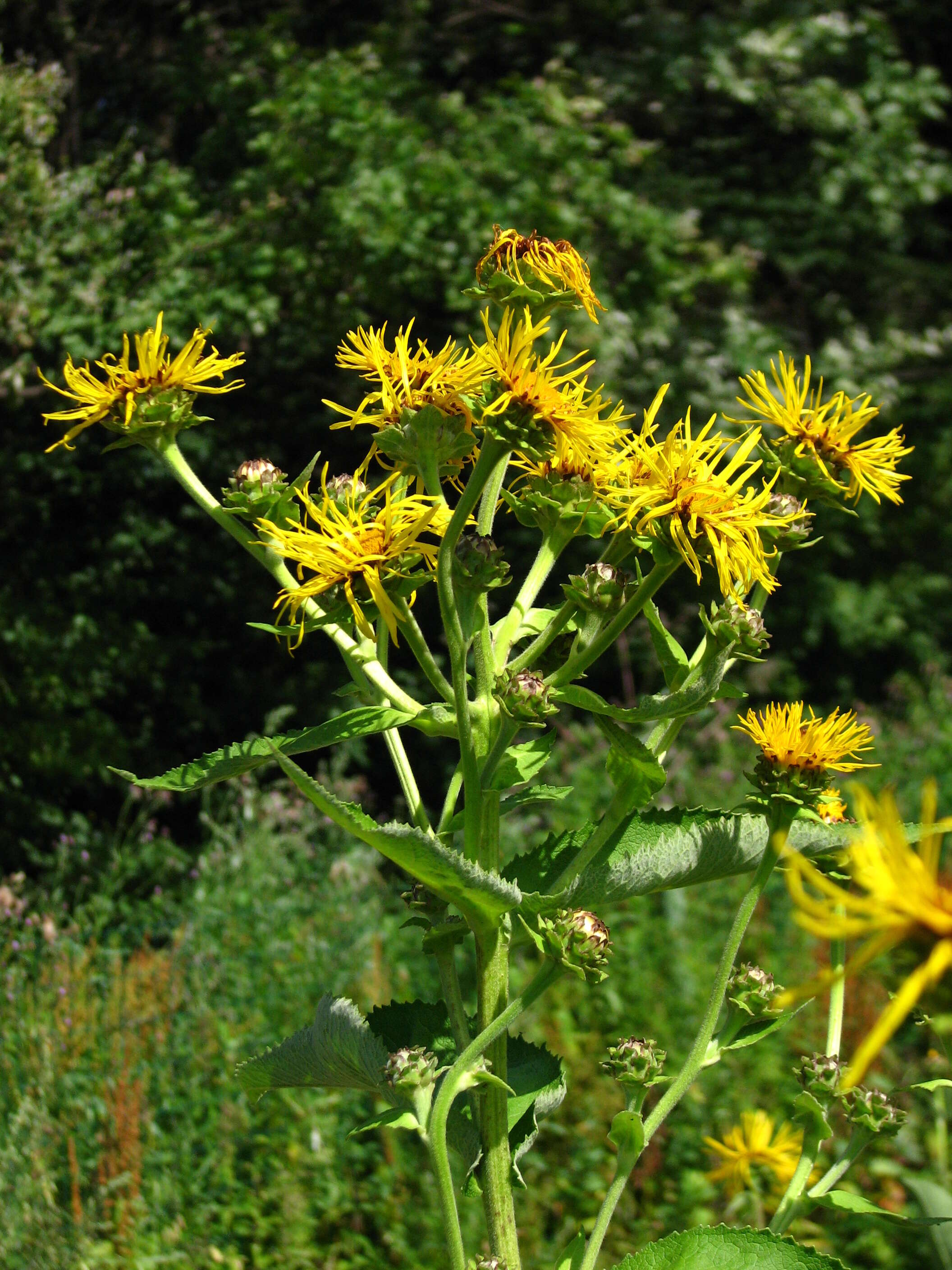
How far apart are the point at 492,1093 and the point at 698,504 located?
51cm

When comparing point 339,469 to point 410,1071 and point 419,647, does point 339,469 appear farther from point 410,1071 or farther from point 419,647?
point 410,1071

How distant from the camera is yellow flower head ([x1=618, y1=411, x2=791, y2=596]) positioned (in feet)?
2.94

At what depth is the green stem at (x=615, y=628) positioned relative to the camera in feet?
3.00

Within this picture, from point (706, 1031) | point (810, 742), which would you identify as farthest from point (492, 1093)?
point (810, 742)

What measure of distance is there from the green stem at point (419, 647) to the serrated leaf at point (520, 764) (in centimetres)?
7

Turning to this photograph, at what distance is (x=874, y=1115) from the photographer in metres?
1.12

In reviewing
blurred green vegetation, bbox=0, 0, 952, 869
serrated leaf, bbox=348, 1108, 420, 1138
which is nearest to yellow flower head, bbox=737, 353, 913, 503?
serrated leaf, bbox=348, 1108, 420, 1138

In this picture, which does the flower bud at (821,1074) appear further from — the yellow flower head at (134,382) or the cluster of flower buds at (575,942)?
the yellow flower head at (134,382)

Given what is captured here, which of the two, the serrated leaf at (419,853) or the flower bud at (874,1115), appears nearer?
the serrated leaf at (419,853)

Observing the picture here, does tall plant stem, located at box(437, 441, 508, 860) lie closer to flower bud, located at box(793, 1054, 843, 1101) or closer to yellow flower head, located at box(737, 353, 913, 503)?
yellow flower head, located at box(737, 353, 913, 503)

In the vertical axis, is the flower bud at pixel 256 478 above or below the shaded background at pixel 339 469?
above

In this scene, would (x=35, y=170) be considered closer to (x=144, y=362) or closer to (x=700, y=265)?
(x=700, y=265)

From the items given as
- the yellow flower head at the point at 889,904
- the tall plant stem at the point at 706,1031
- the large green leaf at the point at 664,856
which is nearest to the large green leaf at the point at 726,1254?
the tall plant stem at the point at 706,1031

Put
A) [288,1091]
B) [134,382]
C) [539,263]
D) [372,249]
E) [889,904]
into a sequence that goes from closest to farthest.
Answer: [889,904] < [539,263] < [134,382] < [288,1091] < [372,249]
